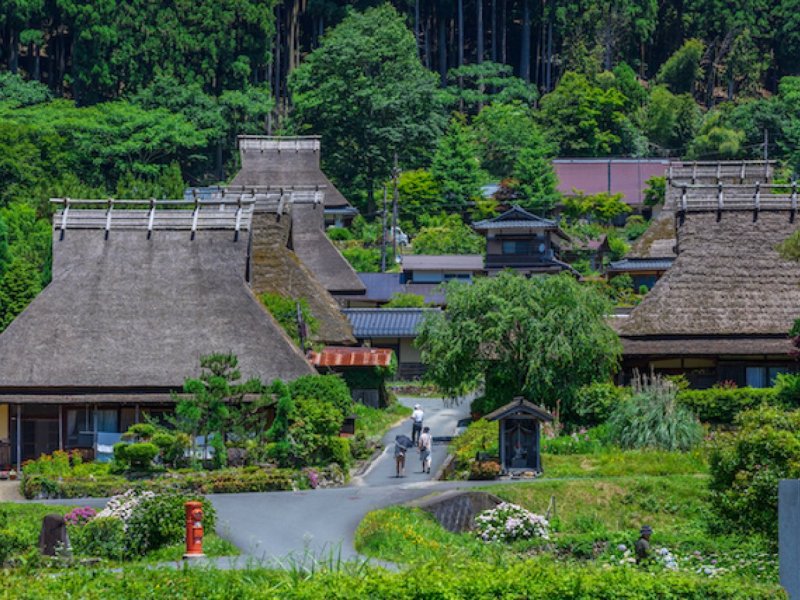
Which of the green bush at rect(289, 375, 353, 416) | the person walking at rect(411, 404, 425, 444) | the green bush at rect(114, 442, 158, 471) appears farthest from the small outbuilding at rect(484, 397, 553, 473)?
the green bush at rect(114, 442, 158, 471)

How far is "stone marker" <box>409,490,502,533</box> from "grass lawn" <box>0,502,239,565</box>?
442 cm

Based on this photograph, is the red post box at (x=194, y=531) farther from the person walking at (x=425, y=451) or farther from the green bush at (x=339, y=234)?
the green bush at (x=339, y=234)

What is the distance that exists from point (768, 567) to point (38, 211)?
5183 centimetres

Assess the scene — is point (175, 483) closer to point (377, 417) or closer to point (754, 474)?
point (754, 474)

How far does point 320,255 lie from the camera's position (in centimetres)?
7031

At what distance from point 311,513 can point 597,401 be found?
475 inches

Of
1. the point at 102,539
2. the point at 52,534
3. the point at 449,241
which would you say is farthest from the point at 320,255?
the point at 52,534

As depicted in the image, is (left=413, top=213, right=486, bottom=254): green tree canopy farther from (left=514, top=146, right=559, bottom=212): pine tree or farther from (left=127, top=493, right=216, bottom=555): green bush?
(left=127, top=493, right=216, bottom=555): green bush

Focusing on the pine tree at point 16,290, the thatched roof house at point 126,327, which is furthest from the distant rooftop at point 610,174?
the thatched roof house at point 126,327

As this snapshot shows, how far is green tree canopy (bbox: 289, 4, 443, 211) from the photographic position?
93.8 metres

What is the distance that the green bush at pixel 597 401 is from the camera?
4659 centimetres

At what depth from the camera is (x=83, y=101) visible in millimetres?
102250

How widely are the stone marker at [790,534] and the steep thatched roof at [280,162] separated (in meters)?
57.9

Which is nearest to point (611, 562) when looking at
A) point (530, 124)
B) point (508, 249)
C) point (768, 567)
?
point (768, 567)
